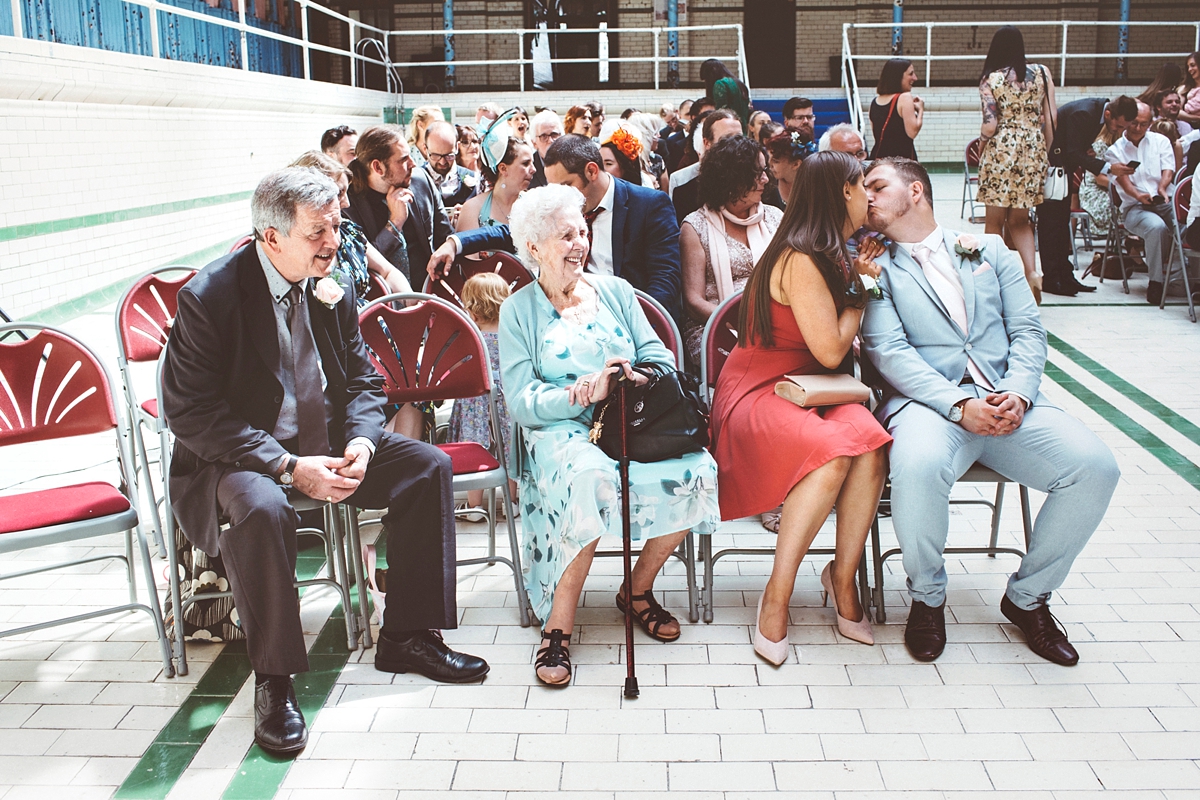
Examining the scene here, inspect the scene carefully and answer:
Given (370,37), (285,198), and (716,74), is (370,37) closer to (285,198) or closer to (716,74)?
(716,74)

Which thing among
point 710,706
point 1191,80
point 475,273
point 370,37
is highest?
point 370,37

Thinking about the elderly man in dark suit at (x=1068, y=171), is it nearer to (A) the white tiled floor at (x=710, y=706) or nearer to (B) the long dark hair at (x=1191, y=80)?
(B) the long dark hair at (x=1191, y=80)

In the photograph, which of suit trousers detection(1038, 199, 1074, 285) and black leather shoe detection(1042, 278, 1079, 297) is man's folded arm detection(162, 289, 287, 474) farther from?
black leather shoe detection(1042, 278, 1079, 297)

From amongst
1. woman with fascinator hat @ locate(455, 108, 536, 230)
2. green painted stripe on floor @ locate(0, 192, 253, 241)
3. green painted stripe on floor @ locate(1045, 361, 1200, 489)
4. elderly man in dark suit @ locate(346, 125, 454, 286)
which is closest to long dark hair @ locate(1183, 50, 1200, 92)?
green painted stripe on floor @ locate(1045, 361, 1200, 489)

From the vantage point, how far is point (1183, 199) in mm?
7242

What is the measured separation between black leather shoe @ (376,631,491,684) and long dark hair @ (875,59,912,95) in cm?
539

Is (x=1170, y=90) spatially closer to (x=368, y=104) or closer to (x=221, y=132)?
(x=221, y=132)

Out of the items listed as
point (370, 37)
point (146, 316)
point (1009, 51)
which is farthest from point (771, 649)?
point (370, 37)

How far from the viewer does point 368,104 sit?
15211 millimetres

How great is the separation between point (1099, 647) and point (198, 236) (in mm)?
7723

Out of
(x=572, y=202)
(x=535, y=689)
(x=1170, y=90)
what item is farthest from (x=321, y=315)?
(x=1170, y=90)

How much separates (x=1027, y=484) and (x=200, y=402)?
244 cm

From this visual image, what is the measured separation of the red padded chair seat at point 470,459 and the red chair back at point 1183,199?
5872 millimetres

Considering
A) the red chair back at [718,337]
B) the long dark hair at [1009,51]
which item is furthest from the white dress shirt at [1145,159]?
the red chair back at [718,337]
